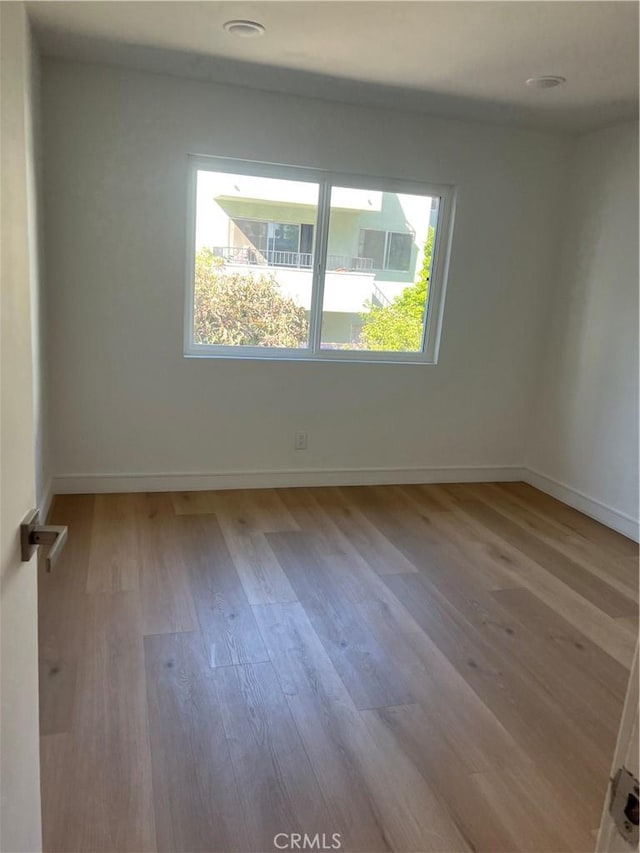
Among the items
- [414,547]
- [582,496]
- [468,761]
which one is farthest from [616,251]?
[468,761]

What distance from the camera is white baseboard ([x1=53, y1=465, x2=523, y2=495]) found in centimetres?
380

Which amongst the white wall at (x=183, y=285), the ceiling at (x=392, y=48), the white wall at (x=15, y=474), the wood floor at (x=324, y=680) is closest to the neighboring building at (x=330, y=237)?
the white wall at (x=183, y=285)

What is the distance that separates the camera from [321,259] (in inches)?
155

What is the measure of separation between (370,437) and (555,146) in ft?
7.67

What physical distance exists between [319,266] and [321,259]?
0.15ft

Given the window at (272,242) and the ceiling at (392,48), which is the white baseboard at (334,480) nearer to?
the window at (272,242)

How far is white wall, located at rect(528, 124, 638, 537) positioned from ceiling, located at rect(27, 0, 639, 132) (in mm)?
452

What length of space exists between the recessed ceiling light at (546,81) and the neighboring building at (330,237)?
107cm

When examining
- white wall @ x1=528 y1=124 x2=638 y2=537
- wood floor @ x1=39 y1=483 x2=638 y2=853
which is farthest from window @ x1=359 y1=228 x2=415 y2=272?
wood floor @ x1=39 y1=483 x2=638 y2=853

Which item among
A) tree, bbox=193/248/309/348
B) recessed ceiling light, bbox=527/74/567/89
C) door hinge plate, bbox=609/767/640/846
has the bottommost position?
door hinge plate, bbox=609/767/640/846

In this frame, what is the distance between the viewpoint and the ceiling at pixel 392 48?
2.40 metres

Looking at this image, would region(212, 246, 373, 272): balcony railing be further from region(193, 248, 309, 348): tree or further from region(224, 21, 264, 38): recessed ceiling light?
region(224, 21, 264, 38): recessed ceiling light

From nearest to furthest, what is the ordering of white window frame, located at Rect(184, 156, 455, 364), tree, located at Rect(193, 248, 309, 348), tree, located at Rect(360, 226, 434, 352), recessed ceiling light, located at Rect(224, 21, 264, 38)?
recessed ceiling light, located at Rect(224, 21, 264, 38) < white window frame, located at Rect(184, 156, 455, 364) < tree, located at Rect(193, 248, 309, 348) < tree, located at Rect(360, 226, 434, 352)

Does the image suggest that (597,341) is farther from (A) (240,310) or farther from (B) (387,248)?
(A) (240,310)
